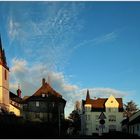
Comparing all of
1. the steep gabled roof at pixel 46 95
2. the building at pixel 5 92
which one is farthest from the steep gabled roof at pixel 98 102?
the steep gabled roof at pixel 46 95

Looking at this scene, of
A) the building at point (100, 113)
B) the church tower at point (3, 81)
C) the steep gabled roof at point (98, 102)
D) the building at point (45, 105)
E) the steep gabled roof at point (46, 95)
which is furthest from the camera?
the steep gabled roof at point (98, 102)

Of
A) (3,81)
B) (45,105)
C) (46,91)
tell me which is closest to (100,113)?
(3,81)

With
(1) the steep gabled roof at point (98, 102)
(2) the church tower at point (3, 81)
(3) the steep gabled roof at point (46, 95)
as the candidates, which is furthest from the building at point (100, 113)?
(2) the church tower at point (3, 81)

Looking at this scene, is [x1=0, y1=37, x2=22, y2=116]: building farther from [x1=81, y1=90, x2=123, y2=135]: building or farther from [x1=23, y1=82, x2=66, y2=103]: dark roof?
[x1=81, y1=90, x2=123, y2=135]: building

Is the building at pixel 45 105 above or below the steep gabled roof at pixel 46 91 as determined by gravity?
below

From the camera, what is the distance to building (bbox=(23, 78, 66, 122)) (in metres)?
44.8

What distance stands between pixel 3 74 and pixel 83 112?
24736 mm

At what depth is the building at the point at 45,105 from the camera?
44784mm

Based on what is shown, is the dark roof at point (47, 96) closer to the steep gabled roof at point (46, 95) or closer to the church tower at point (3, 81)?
the steep gabled roof at point (46, 95)

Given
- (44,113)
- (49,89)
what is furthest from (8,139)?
(49,89)

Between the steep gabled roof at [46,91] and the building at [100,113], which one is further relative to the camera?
the building at [100,113]

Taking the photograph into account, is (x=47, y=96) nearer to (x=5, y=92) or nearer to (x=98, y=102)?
(x=5, y=92)

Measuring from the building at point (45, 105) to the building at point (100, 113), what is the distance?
13317mm

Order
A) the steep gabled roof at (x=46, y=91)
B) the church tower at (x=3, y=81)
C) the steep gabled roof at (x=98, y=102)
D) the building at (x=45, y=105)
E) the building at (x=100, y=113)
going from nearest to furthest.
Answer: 1. the building at (x=45, y=105)
2. the steep gabled roof at (x=46, y=91)
3. the church tower at (x=3, y=81)
4. the building at (x=100, y=113)
5. the steep gabled roof at (x=98, y=102)
